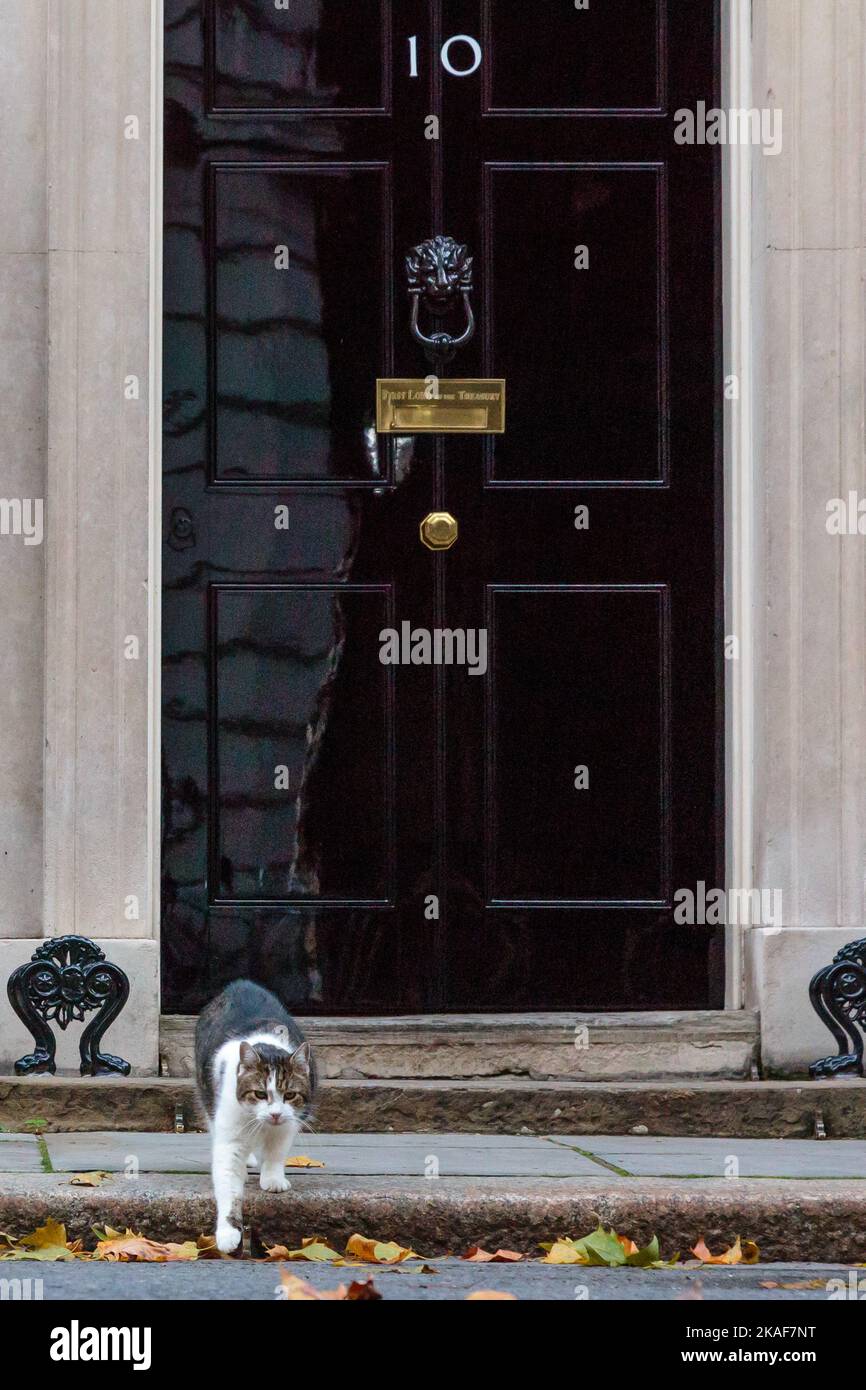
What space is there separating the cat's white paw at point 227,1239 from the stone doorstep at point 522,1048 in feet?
5.38

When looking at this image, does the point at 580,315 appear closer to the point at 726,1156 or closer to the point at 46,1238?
the point at 726,1156

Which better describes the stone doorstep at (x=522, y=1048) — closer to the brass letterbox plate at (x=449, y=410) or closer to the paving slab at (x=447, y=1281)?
the paving slab at (x=447, y=1281)

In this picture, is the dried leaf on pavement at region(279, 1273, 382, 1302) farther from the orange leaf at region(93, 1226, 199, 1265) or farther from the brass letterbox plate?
the brass letterbox plate

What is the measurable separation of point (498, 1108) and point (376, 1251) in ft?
4.39

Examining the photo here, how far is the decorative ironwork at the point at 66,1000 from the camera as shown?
6004 millimetres

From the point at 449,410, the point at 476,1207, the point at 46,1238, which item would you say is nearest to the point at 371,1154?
the point at 476,1207

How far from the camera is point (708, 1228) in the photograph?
456 cm

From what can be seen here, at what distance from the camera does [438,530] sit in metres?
6.37

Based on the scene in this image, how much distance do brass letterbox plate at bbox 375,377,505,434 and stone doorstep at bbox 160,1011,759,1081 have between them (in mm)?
1859

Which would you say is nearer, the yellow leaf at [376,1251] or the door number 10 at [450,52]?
the yellow leaf at [376,1251]

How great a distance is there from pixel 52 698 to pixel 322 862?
0.98 metres

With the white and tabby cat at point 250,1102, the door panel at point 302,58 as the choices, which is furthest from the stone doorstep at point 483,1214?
the door panel at point 302,58
